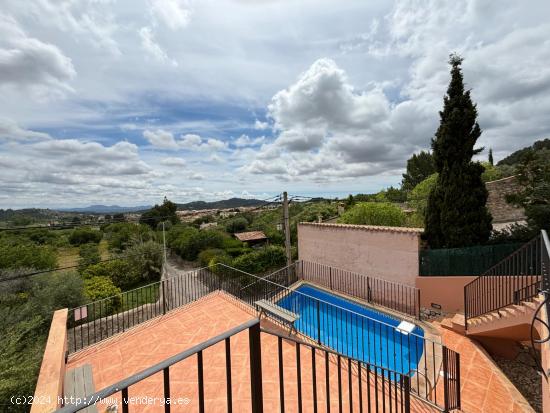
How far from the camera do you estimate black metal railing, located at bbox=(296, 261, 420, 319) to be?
910 centimetres

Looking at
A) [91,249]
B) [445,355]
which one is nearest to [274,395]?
[445,355]

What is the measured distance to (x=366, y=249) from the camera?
1062 centimetres

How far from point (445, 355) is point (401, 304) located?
6.02 metres

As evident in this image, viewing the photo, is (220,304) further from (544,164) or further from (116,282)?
(116,282)

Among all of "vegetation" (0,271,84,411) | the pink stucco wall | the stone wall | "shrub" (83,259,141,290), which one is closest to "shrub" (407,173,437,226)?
the stone wall

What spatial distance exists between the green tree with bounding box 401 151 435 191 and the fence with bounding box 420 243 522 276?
1058 inches

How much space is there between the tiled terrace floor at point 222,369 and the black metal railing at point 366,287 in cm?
242

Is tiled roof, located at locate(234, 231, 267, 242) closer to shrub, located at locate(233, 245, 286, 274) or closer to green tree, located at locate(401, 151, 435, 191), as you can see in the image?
shrub, located at locate(233, 245, 286, 274)

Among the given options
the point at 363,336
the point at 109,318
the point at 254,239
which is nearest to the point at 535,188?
the point at 363,336

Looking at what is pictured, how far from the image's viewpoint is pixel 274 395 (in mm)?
3963

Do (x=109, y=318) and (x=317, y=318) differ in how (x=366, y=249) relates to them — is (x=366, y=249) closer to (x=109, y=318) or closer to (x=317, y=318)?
(x=317, y=318)

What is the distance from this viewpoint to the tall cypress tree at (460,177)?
871cm

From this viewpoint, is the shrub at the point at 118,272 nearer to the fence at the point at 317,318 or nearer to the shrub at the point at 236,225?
the fence at the point at 317,318

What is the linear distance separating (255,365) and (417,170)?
3764 centimetres
